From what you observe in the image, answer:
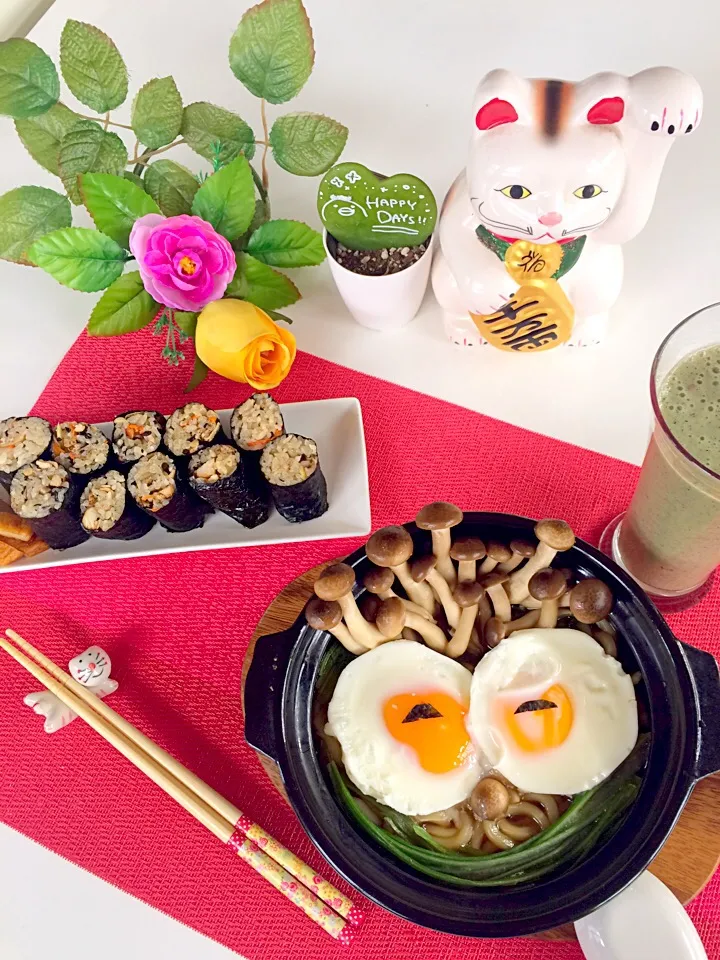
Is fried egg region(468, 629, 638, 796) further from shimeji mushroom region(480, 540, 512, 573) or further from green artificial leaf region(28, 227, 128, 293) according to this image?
green artificial leaf region(28, 227, 128, 293)

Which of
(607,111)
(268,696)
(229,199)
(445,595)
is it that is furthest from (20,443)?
(607,111)

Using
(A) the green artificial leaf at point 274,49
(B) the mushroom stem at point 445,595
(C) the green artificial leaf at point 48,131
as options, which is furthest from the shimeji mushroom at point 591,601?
(C) the green artificial leaf at point 48,131

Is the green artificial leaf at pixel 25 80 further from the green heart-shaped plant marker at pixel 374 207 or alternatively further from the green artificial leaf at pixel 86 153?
the green heart-shaped plant marker at pixel 374 207

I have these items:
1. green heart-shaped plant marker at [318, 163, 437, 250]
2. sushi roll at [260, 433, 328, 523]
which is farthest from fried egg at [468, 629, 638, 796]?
green heart-shaped plant marker at [318, 163, 437, 250]

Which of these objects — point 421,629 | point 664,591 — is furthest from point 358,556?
point 664,591

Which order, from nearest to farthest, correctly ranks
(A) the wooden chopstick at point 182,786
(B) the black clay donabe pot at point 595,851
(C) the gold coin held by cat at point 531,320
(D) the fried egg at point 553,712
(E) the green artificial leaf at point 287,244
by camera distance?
(B) the black clay donabe pot at point 595,851, (D) the fried egg at point 553,712, (A) the wooden chopstick at point 182,786, (C) the gold coin held by cat at point 531,320, (E) the green artificial leaf at point 287,244

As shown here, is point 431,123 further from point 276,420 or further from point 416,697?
point 416,697

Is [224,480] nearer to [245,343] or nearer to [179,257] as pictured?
[245,343]
